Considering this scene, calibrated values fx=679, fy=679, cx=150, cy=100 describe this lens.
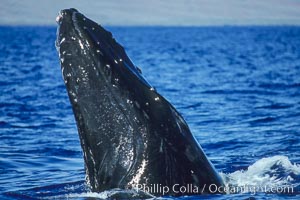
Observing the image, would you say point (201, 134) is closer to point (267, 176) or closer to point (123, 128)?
point (267, 176)

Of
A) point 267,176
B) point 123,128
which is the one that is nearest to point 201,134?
point 267,176

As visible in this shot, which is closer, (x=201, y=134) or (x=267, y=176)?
(x=267, y=176)

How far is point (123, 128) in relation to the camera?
22.6ft

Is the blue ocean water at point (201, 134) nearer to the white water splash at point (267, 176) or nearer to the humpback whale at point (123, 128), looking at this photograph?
the white water splash at point (267, 176)

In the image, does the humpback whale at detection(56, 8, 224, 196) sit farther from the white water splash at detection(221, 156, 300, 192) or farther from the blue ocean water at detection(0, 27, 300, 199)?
the white water splash at detection(221, 156, 300, 192)

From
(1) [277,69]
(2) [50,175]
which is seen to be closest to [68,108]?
(2) [50,175]

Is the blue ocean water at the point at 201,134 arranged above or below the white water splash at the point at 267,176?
below

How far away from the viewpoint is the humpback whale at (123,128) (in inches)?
268

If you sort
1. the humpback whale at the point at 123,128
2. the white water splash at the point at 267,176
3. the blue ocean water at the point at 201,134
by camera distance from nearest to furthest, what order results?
the humpback whale at the point at 123,128
the white water splash at the point at 267,176
the blue ocean water at the point at 201,134

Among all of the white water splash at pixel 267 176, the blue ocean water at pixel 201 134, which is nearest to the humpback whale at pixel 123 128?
the blue ocean water at pixel 201 134

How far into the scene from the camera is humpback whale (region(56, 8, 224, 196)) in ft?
22.3

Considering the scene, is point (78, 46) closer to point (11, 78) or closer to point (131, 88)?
point (131, 88)

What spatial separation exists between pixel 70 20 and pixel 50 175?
3855mm

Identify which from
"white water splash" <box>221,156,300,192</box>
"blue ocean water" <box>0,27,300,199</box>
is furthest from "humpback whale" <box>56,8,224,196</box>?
"white water splash" <box>221,156,300,192</box>
